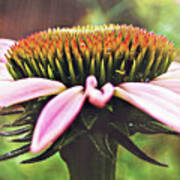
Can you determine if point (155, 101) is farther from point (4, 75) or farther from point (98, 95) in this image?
point (4, 75)

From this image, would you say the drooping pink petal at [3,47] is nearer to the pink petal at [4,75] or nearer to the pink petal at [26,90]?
the pink petal at [4,75]

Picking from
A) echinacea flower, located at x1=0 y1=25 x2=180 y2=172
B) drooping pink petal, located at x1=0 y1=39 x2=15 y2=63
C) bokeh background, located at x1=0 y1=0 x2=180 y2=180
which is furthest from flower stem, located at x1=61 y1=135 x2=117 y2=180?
bokeh background, located at x1=0 y1=0 x2=180 y2=180

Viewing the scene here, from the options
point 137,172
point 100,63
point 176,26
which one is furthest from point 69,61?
point 176,26

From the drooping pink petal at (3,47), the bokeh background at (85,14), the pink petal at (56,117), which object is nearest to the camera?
the pink petal at (56,117)

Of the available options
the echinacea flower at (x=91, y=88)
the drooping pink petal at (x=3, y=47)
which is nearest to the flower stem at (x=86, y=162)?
the echinacea flower at (x=91, y=88)

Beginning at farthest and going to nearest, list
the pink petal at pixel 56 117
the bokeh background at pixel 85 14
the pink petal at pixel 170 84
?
1. the bokeh background at pixel 85 14
2. the pink petal at pixel 170 84
3. the pink petal at pixel 56 117

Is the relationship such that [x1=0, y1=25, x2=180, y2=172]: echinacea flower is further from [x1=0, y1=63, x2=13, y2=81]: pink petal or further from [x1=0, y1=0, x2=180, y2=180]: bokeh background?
[x1=0, y1=0, x2=180, y2=180]: bokeh background

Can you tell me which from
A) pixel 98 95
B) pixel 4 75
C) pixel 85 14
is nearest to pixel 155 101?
pixel 98 95
